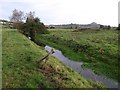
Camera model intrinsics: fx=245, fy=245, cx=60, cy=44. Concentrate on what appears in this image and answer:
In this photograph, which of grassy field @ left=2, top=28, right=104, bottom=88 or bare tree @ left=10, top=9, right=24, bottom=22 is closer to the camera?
grassy field @ left=2, top=28, right=104, bottom=88

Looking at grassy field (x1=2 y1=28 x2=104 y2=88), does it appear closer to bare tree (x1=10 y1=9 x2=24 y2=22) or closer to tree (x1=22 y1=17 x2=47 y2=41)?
tree (x1=22 y1=17 x2=47 y2=41)

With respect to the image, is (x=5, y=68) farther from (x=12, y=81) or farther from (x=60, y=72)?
(x=60, y=72)

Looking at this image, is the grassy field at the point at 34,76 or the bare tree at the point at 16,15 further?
the bare tree at the point at 16,15

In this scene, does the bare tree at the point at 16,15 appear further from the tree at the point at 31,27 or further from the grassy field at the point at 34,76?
the grassy field at the point at 34,76

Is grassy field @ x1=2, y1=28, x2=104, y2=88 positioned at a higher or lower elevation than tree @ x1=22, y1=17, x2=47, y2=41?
lower

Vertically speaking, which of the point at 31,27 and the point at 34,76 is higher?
the point at 31,27

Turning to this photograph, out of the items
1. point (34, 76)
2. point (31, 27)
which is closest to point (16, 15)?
point (31, 27)

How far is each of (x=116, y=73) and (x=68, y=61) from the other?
1114 cm

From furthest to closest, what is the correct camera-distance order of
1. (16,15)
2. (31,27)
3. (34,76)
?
(16,15), (31,27), (34,76)

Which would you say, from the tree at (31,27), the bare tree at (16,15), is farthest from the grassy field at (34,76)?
the bare tree at (16,15)

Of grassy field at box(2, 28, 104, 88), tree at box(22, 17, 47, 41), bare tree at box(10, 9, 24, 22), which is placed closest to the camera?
grassy field at box(2, 28, 104, 88)

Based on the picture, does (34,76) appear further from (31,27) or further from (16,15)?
(16,15)

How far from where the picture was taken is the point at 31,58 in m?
31.4

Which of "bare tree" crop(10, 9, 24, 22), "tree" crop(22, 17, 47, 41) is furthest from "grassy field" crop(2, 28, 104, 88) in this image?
"bare tree" crop(10, 9, 24, 22)
